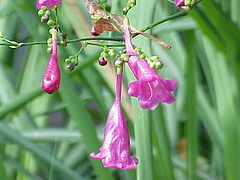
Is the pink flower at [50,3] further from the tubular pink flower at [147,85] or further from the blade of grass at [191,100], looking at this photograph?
the blade of grass at [191,100]

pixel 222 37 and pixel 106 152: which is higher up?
pixel 222 37

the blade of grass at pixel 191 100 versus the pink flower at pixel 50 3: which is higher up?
the pink flower at pixel 50 3

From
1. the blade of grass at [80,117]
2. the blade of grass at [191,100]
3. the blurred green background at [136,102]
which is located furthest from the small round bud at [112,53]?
the blade of grass at [191,100]

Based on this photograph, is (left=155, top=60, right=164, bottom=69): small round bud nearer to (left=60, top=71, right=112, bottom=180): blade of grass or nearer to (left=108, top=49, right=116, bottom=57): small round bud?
(left=108, top=49, right=116, bottom=57): small round bud

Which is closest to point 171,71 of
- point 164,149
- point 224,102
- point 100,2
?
point 224,102

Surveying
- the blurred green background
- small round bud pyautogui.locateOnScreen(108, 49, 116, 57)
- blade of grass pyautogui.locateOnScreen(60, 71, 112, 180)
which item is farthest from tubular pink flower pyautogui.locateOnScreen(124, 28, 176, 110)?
blade of grass pyautogui.locateOnScreen(60, 71, 112, 180)

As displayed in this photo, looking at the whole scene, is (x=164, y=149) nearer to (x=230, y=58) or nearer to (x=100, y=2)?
(x=230, y=58)
